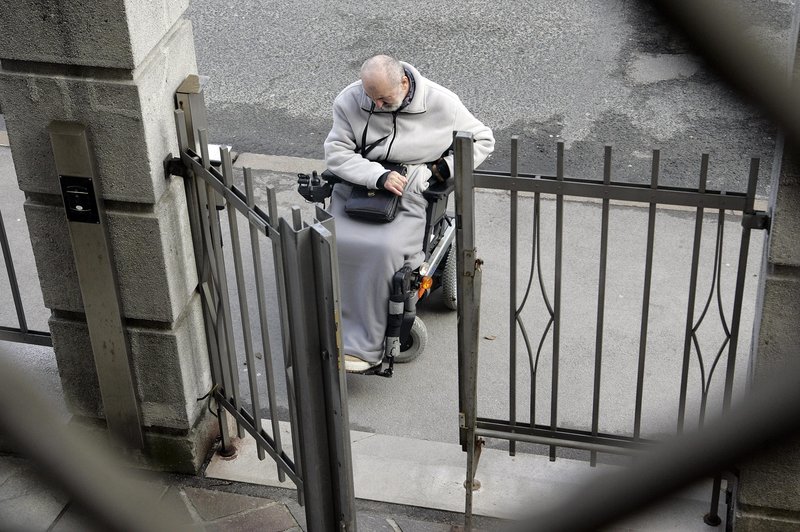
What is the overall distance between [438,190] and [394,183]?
0.66 ft

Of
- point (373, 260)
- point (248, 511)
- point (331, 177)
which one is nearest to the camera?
point (248, 511)

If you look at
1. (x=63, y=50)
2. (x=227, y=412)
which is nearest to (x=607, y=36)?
(x=227, y=412)

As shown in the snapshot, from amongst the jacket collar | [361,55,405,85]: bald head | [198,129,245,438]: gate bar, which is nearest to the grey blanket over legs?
the jacket collar

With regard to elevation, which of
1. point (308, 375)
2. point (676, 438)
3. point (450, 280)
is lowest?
point (450, 280)

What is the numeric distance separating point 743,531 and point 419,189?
208 centimetres

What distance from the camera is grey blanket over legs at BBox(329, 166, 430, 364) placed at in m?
4.92

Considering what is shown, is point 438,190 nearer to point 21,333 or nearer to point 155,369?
point 155,369

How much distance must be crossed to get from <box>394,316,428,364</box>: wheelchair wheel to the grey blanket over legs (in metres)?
0.25

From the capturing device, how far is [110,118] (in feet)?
11.8

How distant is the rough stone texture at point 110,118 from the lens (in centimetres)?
356

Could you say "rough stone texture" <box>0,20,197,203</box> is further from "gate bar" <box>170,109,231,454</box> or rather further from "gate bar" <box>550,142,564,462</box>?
"gate bar" <box>550,142,564,462</box>

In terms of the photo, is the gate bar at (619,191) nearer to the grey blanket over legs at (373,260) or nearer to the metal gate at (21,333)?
the grey blanket over legs at (373,260)

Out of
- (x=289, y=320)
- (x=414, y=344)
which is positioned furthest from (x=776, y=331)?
(x=414, y=344)

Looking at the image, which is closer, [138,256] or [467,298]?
[467,298]
